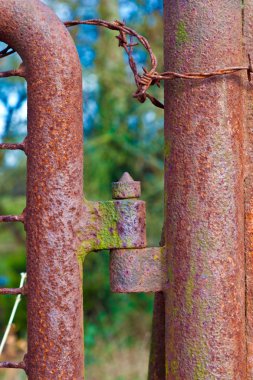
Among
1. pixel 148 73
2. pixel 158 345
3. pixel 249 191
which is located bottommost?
pixel 158 345

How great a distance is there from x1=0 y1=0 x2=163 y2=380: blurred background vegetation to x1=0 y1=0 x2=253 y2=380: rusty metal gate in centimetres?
297

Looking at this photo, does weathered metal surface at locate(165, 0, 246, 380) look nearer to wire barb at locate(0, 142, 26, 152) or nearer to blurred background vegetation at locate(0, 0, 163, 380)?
wire barb at locate(0, 142, 26, 152)

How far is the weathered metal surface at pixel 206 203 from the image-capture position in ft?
2.78

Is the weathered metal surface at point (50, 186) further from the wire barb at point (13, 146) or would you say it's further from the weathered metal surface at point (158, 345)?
the weathered metal surface at point (158, 345)

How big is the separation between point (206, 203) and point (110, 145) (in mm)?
3500

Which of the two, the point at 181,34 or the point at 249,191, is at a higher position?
the point at 181,34

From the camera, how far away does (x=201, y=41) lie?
2.81 ft

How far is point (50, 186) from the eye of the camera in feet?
2.83

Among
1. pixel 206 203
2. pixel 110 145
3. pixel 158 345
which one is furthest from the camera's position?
pixel 110 145

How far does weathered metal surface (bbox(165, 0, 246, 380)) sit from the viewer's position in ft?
2.78

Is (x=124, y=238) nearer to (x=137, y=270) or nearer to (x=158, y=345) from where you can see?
(x=137, y=270)

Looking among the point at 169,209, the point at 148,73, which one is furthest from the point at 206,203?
the point at 148,73

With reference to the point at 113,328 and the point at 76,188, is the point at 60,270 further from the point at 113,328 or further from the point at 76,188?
the point at 113,328

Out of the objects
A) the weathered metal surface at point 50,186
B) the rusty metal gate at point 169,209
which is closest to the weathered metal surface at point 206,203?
the rusty metal gate at point 169,209
